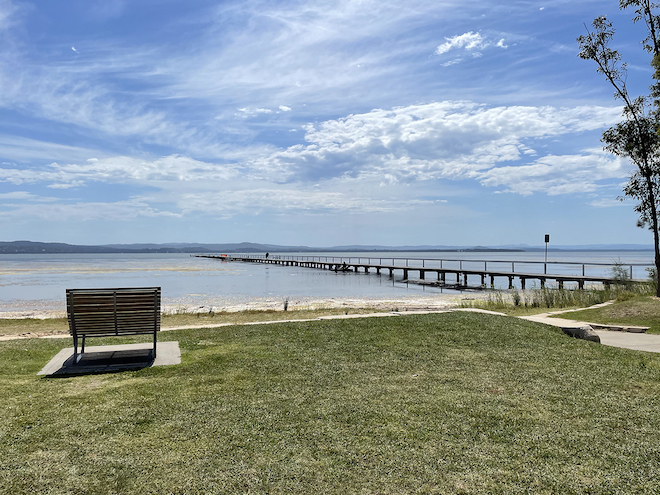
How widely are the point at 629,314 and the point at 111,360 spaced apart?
429 inches

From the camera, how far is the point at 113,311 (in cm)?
630

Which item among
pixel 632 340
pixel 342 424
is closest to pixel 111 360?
pixel 342 424

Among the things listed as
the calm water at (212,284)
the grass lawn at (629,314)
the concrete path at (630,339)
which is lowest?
the calm water at (212,284)

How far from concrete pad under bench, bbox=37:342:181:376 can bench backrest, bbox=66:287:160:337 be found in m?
0.33

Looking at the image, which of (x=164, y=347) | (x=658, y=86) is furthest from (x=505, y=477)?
(x=658, y=86)

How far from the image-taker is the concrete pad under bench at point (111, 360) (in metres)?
5.73

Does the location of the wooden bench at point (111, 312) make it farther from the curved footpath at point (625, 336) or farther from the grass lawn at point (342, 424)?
the curved footpath at point (625, 336)

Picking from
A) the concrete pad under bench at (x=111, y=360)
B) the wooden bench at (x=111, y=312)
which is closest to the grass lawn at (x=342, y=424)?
the concrete pad under bench at (x=111, y=360)

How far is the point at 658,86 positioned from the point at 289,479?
1432cm

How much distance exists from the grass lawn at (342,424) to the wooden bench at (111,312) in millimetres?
720

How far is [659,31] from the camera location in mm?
13406

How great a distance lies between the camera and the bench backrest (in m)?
6.18

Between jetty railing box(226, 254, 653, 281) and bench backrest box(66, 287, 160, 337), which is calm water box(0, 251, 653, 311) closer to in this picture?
jetty railing box(226, 254, 653, 281)

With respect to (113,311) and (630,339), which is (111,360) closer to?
(113,311)
